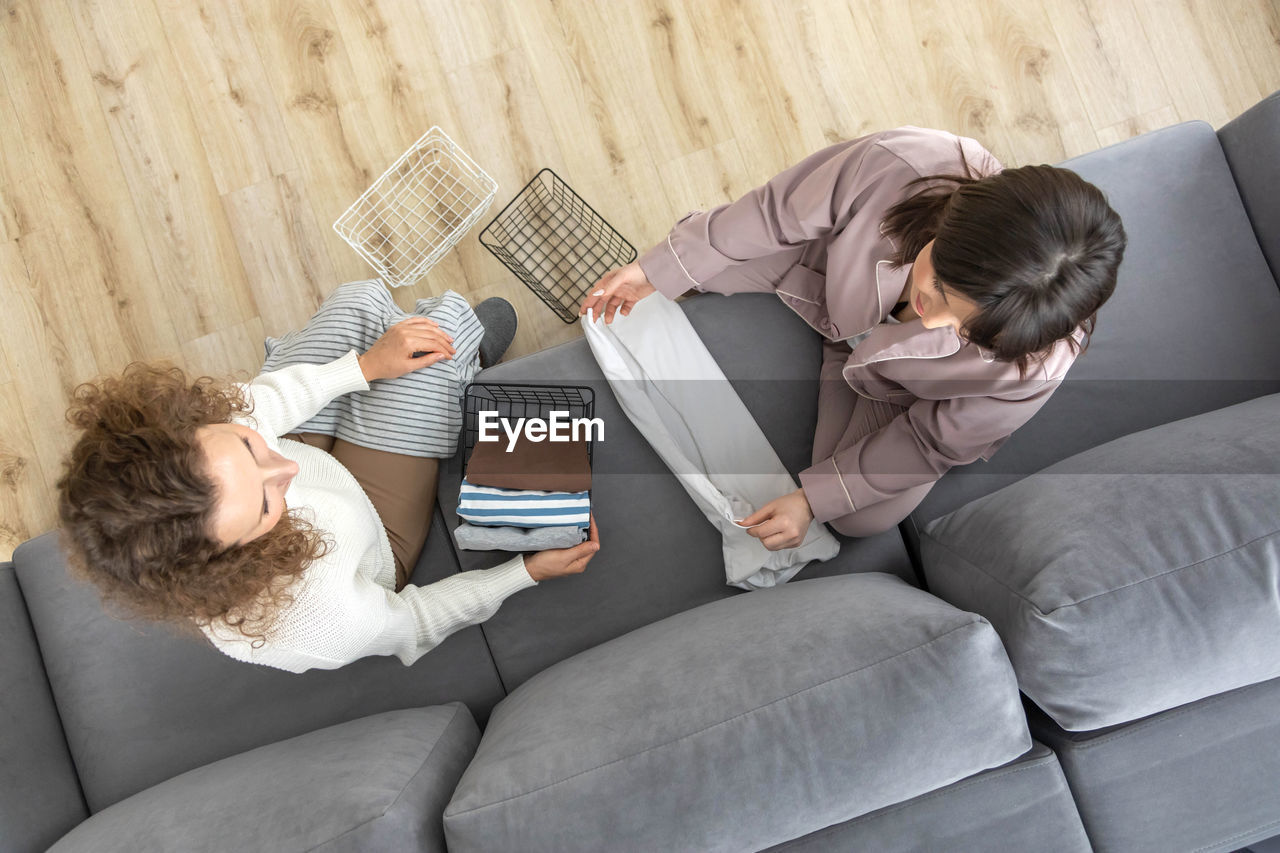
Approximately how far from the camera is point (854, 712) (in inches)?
36.7

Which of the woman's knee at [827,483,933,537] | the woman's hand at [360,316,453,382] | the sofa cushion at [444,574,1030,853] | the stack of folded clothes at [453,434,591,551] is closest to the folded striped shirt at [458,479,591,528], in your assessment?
the stack of folded clothes at [453,434,591,551]

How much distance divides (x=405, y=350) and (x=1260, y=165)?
1.50 m

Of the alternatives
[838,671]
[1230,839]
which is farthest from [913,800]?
[1230,839]

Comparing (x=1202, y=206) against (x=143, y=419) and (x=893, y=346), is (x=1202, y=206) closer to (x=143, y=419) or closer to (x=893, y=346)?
(x=893, y=346)

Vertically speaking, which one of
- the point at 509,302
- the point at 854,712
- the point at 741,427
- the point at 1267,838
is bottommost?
the point at 1267,838

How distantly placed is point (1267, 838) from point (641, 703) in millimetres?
886

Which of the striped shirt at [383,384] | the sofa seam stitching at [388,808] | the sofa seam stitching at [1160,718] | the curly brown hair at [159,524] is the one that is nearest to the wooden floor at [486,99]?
the striped shirt at [383,384]

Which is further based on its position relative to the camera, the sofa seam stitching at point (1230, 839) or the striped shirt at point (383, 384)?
the striped shirt at point (383, 384)

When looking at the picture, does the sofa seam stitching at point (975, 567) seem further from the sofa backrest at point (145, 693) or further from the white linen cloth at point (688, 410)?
the sofa backrest at point (145, 693)

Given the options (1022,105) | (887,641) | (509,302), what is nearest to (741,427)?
(887,641)

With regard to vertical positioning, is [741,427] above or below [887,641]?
above

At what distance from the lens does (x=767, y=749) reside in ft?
3.03

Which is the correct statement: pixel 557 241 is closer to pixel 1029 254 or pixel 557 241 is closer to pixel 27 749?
pixel 1029 254

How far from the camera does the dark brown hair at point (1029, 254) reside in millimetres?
856
